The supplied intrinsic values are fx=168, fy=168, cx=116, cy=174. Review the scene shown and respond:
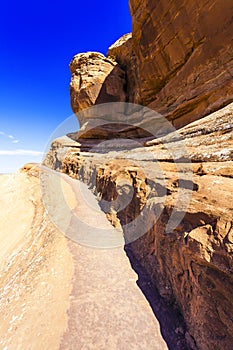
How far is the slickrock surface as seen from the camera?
10.6 ft

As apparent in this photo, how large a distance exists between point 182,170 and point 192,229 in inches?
108

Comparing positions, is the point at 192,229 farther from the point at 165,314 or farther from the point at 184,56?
the point at 184,56

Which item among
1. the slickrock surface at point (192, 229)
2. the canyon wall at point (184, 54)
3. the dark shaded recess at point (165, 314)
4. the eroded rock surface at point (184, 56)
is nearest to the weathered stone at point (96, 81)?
the eroded rock surface at point (184, 56)

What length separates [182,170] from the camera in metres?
6.18

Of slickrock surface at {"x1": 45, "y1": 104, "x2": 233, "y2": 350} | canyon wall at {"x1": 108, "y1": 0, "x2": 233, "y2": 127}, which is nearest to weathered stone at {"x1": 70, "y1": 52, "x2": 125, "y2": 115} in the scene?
canyon wall at {"x1": 108, "y1": 0, "x2": 233, "y2": 127}

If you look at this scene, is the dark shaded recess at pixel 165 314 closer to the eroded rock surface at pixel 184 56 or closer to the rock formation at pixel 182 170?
the rock formation at pixel 182 170

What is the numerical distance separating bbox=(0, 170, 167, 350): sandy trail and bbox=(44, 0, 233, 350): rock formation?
2.20ft

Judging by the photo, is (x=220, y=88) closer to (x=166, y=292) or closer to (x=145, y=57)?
(x=145, y=57)

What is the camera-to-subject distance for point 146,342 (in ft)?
12.8

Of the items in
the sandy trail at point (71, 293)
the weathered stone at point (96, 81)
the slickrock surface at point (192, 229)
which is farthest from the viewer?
the weathered stone at point (96, 81)

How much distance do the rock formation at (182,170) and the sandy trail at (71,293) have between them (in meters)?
0.67

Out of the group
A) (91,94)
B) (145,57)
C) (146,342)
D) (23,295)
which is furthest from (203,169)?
(91,94)

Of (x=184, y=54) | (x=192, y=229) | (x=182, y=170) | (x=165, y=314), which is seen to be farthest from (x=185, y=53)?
(x=165, y=314)

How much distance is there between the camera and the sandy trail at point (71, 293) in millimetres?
3895
